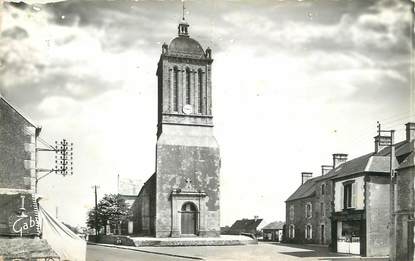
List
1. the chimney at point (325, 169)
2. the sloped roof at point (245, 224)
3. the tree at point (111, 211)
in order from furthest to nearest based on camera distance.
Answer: the sloped roof at point (245, 224) < the tree at point (111, 211) < the chimney at point (325, 169)

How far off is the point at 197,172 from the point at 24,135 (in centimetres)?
1608

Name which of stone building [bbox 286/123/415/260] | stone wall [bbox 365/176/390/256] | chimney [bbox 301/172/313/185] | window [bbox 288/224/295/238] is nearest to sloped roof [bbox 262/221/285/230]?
chimney [bbox 301/172/313/185]

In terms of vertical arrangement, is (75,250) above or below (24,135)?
below

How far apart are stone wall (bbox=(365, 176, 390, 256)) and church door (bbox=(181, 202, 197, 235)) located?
33.3 feet

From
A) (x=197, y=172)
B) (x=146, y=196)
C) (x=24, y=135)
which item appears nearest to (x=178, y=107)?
(x=197, y=172)

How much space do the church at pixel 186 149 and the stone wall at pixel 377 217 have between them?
9.34 m

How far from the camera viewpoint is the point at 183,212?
2602 cm

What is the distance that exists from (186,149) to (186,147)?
0.11 m

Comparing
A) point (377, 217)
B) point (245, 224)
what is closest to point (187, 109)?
point (377, 217)

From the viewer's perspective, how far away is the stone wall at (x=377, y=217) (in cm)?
1848

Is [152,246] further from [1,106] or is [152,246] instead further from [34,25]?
[34,25]

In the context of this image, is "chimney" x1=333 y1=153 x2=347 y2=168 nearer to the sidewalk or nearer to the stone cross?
the stone cross

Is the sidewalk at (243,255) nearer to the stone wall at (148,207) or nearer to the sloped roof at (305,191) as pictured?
the stone wall at (148,207)

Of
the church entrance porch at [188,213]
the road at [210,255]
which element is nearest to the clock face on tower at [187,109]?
the church entrance porch at [188,213]
